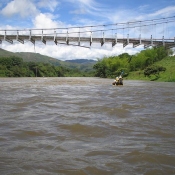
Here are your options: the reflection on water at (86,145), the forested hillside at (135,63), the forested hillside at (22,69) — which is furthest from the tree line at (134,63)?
the reflection on water at (86,145)

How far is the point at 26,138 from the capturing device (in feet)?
12.3

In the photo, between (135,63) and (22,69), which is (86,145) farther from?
(22,69)

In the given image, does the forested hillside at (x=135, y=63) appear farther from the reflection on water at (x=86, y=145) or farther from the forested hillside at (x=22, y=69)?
the reflection on water at (x=86, y=145)

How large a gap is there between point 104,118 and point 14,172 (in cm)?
334

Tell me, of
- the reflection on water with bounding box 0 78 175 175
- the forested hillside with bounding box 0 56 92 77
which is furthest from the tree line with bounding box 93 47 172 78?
the reflection on water with bounding box 0 78 175 175

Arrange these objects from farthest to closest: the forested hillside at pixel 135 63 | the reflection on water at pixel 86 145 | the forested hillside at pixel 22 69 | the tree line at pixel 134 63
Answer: the forested hillside at pixel 22 69 < the tree line at pixel 134 63 < the forested hillside at pixel 135 63 < the reflection on water at pixel 86 145

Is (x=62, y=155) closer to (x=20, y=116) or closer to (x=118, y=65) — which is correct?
(x=20, y=116)

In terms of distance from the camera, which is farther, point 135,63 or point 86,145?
point 135,63

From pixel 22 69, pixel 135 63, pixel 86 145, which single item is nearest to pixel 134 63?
pixel 135 63

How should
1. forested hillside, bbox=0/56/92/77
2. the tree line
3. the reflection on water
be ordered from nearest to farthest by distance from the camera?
the reflection on water, the tree line, forested hillside, bbox=0/56/92/77

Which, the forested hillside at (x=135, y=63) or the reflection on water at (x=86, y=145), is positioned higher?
the forested hillside at (x=135, y=63)

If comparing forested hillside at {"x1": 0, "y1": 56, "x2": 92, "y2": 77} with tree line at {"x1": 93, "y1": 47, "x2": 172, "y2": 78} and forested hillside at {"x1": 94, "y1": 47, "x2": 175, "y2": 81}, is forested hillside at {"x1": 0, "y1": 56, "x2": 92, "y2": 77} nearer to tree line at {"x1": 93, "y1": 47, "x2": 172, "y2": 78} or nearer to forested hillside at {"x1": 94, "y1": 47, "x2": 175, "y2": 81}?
forested hillside at {"x1": 94, "y1": 47, "x2": 175, "y2": 81}

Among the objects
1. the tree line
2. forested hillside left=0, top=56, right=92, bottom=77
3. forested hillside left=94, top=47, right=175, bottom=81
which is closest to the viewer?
forested hillside left=94, top=47, right=175, bottom=81

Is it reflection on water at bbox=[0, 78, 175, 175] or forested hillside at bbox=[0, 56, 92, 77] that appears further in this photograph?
forested hillside at bbox=[0, 56, 92, 77]
